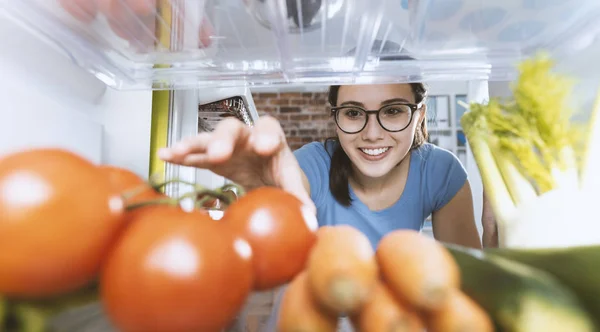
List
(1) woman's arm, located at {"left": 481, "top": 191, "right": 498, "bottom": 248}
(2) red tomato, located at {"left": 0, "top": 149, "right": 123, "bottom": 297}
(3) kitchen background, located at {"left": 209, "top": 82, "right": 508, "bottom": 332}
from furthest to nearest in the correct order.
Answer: (3) kitchen background, located at {"left": 209, "top": 82, "right": 508, "bottom": 332}, (1) woman's arm, located at {"left": 481, "top": 191, "right": 498, "bottom": 248}, (2) red tomato, located at {"left": 0, "top": 149, "right": 123, "bottom": 297}

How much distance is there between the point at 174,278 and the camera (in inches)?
9.1

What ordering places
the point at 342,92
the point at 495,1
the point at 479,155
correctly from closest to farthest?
the point at 479,155, the point at 495,1, the point at 342,92

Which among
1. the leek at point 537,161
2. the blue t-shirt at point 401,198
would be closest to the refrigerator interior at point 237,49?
the leek at point 537,161

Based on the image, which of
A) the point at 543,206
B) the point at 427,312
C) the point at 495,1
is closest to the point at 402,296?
the point at 427,312

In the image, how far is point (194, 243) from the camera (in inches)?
9.5

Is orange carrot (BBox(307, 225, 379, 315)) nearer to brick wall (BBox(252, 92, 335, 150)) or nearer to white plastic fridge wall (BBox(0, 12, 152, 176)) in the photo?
white plastic fridge wall (BBox(0, 12, 152, 176))

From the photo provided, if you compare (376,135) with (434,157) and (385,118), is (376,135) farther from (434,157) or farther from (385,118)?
(434,157)

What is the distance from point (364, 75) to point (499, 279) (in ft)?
1.89

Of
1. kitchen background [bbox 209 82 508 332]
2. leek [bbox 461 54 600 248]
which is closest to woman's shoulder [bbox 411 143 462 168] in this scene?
leek [bbox 461 54 600 248]

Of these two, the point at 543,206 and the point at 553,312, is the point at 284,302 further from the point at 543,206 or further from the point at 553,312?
the point at 543,206

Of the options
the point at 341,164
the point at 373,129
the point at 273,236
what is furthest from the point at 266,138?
the point at 341,164

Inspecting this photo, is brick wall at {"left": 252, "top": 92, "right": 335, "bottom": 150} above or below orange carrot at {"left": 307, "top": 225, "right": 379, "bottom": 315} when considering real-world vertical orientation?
above

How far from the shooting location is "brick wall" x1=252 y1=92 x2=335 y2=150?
11.9ft

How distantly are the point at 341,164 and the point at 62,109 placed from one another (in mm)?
694
